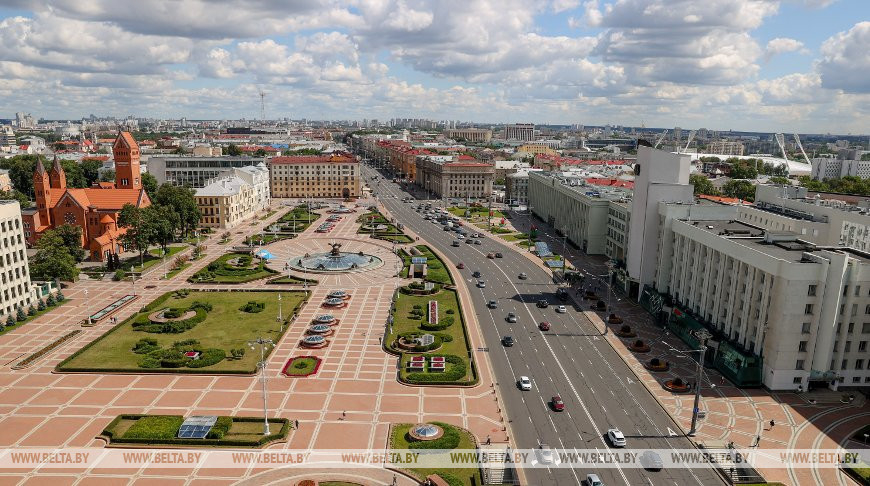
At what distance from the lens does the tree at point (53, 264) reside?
Result: 122000 mm

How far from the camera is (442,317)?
11406cm

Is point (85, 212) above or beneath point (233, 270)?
above

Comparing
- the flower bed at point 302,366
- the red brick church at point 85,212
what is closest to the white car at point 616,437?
the flower bed at point 302,366

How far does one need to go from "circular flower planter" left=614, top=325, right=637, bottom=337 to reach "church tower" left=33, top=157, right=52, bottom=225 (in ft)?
535

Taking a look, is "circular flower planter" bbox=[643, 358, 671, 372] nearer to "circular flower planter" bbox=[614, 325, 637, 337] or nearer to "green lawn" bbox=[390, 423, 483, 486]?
"circular flower planter" bbox=[614, 325, 637, 337]

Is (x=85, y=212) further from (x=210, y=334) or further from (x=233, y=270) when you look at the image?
(x=210, y=334)

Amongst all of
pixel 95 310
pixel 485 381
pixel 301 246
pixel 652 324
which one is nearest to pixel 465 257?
pixel 301 246

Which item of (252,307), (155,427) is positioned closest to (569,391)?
(155,427)

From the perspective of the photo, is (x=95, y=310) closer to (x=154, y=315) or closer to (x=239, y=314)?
(x=154, y=315)

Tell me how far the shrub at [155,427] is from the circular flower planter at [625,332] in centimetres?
7759

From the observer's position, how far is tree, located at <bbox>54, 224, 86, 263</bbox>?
478ft

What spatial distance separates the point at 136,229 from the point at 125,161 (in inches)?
2011

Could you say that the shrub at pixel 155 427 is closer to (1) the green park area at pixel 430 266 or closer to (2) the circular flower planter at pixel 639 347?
(2) the circular flower planter at pixel 639 347

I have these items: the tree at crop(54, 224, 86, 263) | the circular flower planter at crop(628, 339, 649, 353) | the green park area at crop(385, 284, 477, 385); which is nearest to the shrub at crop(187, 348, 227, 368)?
the green park area at crop(385, 284, 477, 385)
